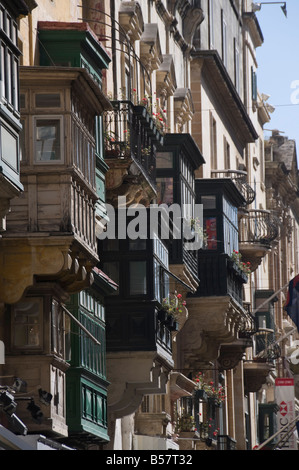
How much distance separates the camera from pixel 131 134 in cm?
3781

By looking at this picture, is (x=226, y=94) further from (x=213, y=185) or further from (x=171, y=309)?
(x=171, y=309)

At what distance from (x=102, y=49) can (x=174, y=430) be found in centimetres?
1595

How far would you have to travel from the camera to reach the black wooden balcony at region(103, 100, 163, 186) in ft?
123

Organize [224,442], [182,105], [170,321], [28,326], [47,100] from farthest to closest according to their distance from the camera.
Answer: [224,442] < [182,105] < [170,321] < [28,326] < [47,100]

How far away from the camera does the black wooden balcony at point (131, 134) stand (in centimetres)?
3744

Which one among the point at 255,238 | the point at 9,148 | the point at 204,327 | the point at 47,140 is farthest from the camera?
the point at 255,238

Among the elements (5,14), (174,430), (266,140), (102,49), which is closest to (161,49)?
(174,430)

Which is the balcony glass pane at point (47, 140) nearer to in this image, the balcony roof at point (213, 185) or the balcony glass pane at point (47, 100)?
the balcony glass pane at point (47, 100)

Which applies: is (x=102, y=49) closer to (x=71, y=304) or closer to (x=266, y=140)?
(x=71, y=304)

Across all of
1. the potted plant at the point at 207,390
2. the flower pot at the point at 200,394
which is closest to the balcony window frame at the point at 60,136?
the potted plant at the point at 207,390

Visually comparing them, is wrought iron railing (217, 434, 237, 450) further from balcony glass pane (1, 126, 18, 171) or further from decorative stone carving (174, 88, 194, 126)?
balcony glass pane (1, 126, 18, 171)

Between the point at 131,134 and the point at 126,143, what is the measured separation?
390mm

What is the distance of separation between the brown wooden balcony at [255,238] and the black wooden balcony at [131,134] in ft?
69.8

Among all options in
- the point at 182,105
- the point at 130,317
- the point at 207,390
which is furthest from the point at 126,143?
the point at 207,390
